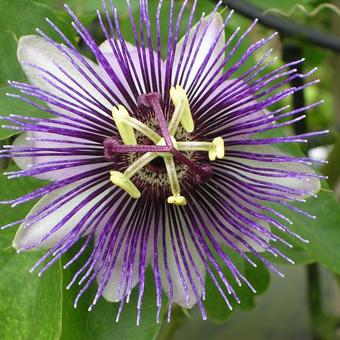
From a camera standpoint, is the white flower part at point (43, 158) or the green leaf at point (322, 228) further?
the green leaf at point (322, 228)

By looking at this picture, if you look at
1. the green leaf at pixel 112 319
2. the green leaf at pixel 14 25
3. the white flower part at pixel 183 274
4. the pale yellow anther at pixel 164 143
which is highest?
the green leaf at pixel 14 25

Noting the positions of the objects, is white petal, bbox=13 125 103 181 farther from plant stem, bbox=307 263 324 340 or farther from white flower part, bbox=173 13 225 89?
plant stem, bbox=307 263 324 340

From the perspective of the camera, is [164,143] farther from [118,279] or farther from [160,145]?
[118,279]

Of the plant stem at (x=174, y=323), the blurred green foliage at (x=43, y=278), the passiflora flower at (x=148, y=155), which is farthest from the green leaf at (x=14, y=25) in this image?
the plant stem at (x=174, y=323)

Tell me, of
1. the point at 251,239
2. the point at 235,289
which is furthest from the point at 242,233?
the point at 235,289

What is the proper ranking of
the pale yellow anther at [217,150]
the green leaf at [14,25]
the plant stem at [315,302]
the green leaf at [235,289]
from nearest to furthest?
the pale yellow anther at [217,150] < the green leaf at [14,25] < the green leaf at [235,289] < the plant stem at [315,302]

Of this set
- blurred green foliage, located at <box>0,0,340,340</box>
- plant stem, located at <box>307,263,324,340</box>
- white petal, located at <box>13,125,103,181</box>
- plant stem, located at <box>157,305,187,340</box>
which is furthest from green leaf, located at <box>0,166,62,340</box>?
plant stem, located at <box>307,263,324,340</box>

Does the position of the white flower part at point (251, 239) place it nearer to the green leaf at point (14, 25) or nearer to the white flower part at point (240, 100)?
the white flower part at point (240, 100)
